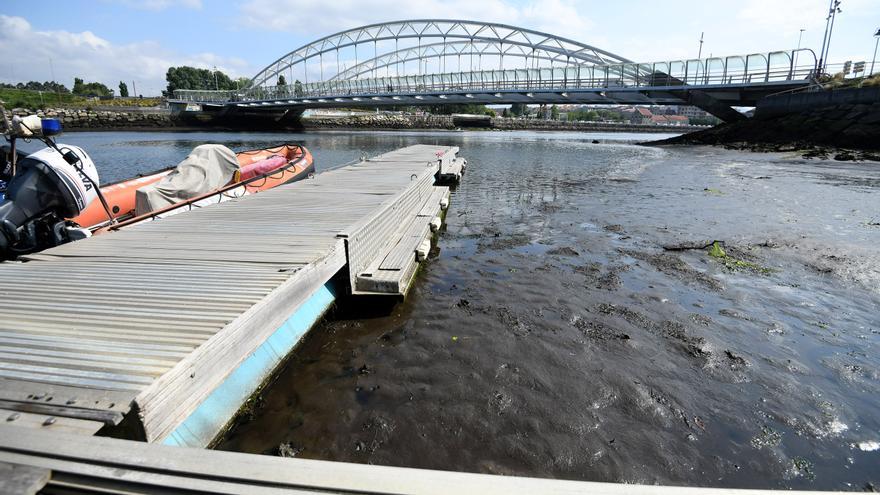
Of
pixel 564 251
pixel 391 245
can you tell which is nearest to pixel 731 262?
pixel 564 251

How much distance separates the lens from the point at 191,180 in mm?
9312

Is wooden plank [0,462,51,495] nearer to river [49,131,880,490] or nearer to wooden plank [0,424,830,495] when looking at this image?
wooden plank [0,424,830,495]

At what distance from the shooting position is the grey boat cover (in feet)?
26.7

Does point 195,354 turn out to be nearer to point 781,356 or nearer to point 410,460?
point 410,460

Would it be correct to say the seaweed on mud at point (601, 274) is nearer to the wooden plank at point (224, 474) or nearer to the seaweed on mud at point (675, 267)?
the seaweed on mud at point (675, 267)

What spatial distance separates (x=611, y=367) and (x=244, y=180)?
9.96 metres

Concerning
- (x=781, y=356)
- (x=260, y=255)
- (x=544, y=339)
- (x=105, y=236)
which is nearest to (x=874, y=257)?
(x=781, y=356)

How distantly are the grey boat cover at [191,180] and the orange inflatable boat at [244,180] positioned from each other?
0.95ft

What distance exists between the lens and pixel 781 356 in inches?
172

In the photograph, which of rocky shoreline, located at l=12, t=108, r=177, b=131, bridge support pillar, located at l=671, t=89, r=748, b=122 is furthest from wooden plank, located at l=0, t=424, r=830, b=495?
rocky shoreline, located at l=12, t=108, r=177, b=131

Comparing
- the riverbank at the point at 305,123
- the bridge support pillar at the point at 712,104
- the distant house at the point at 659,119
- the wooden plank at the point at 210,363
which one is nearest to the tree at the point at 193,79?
the riverbank at the point at 305,123

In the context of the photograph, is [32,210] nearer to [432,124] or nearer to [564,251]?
[564,251]

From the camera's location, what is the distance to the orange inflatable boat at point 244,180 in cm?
854

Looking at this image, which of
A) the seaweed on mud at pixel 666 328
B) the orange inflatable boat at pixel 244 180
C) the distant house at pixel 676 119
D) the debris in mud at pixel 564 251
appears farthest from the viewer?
the distant house at pixel 676 119
